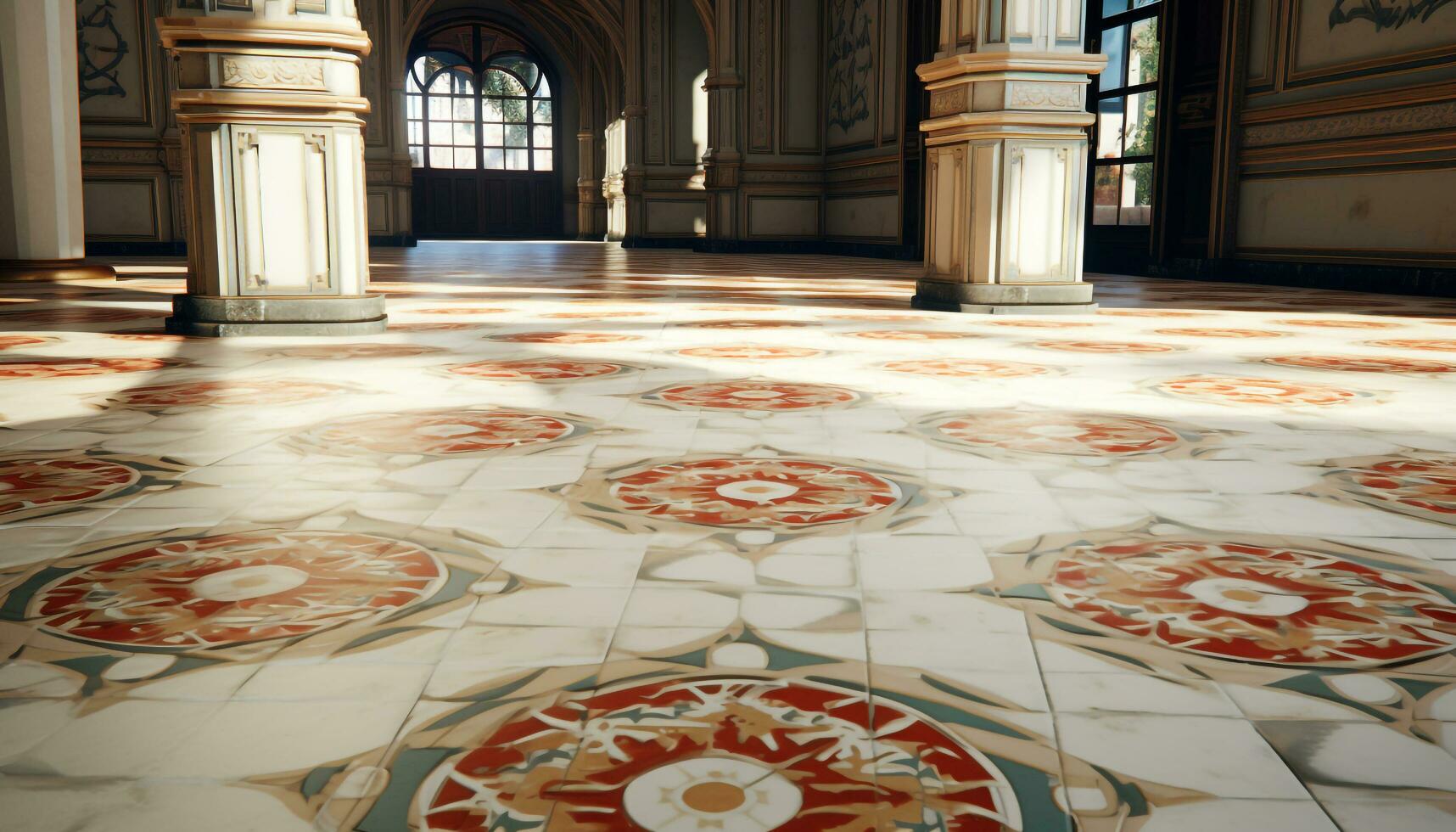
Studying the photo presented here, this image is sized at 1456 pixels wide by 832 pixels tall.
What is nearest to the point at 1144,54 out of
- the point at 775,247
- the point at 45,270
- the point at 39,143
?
the point at 775,247

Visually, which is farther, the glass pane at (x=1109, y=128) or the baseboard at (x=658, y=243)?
the baseboard at (x=658, y=243)

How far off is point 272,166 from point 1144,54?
8422 mm

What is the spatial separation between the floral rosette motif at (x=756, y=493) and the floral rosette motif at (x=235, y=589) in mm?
435

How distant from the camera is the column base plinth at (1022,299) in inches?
230

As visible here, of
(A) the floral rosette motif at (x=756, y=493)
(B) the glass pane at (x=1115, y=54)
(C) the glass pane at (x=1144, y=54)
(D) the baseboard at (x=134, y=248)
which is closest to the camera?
(A) the floral rosette motif at (x=756, y=493)

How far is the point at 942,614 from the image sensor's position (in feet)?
4.49

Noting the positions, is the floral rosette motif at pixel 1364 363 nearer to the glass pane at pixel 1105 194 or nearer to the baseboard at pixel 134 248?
the glass pane at pixel 1105 194

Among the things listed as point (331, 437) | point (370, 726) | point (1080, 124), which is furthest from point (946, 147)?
point (370, 726)

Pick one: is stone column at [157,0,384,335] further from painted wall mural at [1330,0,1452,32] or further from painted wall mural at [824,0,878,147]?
painted wall mural at [824,0,878,147]

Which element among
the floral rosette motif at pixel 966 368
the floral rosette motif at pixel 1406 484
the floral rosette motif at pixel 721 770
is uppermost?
the floral rosette motif at pixel 966 368

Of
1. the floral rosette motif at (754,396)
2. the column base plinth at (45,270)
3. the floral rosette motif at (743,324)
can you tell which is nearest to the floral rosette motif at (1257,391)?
the floral rosette motif at (754,396)

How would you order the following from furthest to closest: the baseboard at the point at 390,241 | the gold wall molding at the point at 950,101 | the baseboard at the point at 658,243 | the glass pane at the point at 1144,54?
1. the baseboard at the point at 658,243
2. the baseboard at the point at 390,241
3. the glass pane at the point at 1144,54
4. the gold wall molding at the point at 950,101

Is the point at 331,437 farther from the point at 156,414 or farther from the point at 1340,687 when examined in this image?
the point at 1340,687

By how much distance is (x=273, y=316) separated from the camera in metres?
4.60
